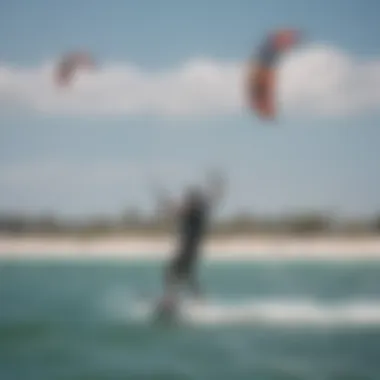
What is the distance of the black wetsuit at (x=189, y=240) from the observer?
6.19 feet

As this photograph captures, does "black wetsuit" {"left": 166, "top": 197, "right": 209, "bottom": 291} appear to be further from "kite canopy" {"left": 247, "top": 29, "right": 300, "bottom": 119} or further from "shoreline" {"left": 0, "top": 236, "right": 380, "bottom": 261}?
"kite canopy" {"left": 247, "top": 29, "right": 300, "bottom": 119}

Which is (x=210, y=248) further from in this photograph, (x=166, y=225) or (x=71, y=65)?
(x=71, y=65)

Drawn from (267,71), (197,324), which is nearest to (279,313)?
(197,324)

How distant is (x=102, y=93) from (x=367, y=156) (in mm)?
674

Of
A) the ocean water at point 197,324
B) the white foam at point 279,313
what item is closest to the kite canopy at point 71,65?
the ocean water at point 197,324

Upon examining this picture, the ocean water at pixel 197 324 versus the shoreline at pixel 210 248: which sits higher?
the shoreline at pixel 210 248

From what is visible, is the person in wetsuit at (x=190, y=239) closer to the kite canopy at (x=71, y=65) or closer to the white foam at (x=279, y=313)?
the white foam at (x=279, y=313)

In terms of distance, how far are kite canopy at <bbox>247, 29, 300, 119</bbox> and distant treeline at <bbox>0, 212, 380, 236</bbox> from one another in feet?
0.87

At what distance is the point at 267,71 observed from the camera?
191 cm

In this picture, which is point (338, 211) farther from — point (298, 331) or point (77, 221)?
point (77, 221)

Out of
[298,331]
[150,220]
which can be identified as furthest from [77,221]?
[298,331]

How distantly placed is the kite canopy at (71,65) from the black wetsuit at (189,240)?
43 cm

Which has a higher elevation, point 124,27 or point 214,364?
point 124,27

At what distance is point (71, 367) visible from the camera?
1865mm
